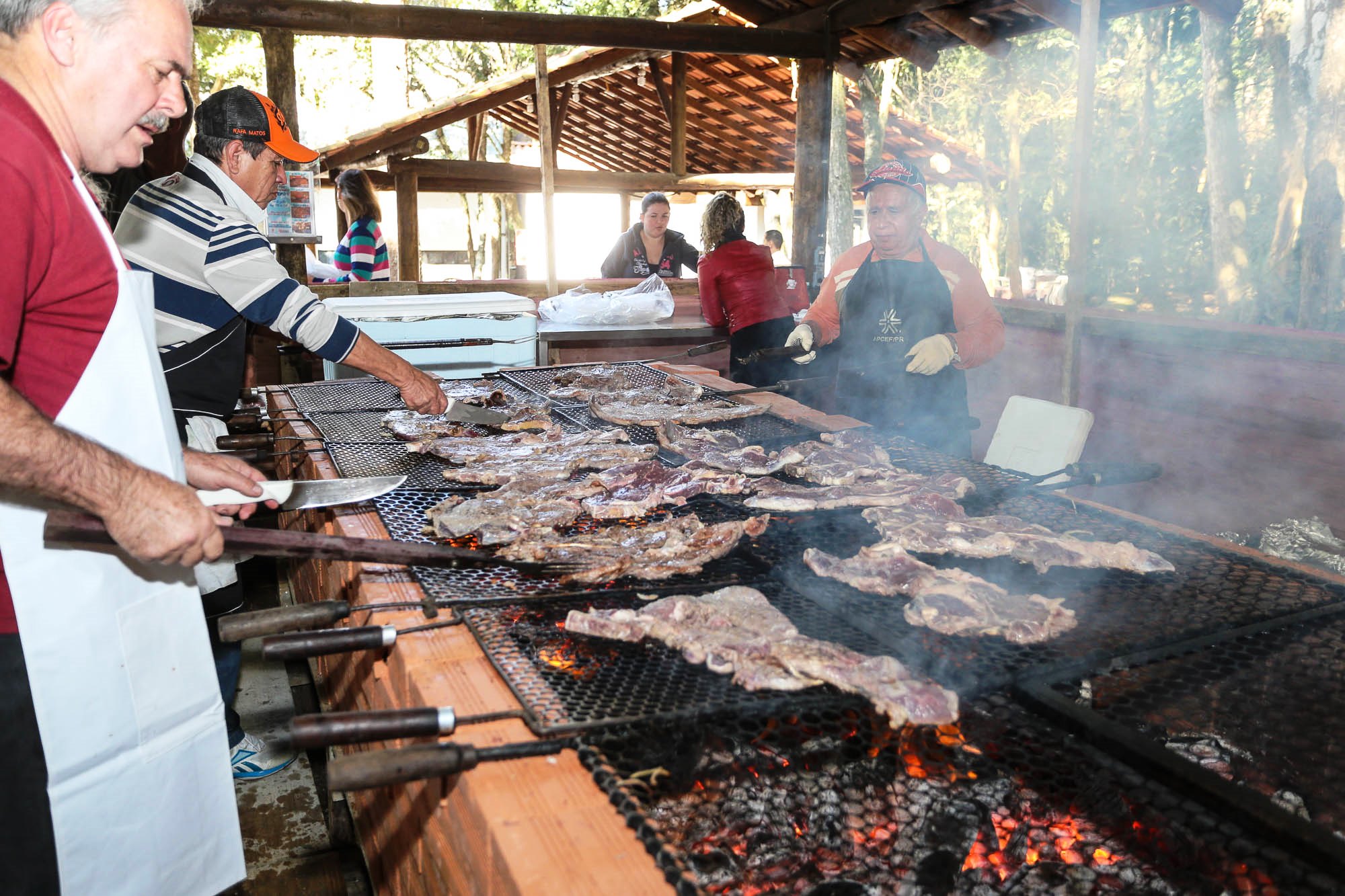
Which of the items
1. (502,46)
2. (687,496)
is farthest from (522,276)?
(687,496)

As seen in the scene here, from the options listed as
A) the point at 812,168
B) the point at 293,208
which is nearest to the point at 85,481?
the point at 293,208

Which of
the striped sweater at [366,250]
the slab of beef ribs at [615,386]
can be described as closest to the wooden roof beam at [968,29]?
the slab of beef ribs at [615,386]

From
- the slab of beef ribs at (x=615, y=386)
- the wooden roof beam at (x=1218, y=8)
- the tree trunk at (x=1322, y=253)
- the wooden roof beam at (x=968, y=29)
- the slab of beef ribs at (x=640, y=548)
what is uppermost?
the wooden roof beam at (x=968, y=29)

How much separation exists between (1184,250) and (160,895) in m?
22.6

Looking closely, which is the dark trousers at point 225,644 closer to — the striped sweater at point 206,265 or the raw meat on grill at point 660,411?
the striped sweater at point 206,265

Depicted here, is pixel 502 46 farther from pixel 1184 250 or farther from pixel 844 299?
pixel 844 299

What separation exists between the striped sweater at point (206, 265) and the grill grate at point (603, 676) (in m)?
2.07

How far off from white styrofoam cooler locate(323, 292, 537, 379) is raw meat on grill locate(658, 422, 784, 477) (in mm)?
2588

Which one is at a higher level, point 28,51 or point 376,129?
point 376,129

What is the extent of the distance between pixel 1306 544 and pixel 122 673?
506 cm

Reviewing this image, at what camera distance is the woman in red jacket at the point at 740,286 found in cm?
747

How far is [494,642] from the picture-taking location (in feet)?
6.88

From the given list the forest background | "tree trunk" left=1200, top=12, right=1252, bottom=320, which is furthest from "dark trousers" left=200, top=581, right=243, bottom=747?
"tree trunk" left=1200, top=12, right=1252, bottom=320

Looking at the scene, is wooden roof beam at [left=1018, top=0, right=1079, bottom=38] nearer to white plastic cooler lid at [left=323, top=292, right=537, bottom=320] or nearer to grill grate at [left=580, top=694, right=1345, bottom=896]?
white plastic cooler lid at [left=323, top=292, right=537, bottom=320]
